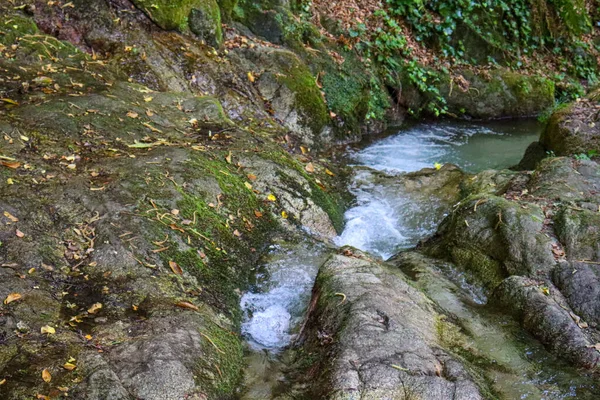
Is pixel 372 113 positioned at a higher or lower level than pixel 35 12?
lower

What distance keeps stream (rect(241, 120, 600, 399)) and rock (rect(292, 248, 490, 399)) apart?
0.35m

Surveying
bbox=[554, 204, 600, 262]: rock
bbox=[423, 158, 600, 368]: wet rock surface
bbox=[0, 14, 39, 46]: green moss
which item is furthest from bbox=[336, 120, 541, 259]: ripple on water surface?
bbox=[0, 14, 39, 46]: green moss

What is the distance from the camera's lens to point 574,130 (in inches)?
312

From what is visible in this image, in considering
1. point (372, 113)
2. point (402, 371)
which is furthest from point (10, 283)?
point (372, 113)

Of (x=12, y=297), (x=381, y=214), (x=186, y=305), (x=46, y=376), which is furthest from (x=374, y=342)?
(x=381, y=214)

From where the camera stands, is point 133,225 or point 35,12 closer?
point 133,225

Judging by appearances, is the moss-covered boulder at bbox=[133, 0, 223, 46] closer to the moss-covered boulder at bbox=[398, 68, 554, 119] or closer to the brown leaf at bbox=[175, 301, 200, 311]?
the moss-covered boulder at bbox=[398, 68, 554, 119]

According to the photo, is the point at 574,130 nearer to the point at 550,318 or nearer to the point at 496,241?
the point at 496,241

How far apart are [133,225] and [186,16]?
17.5ft

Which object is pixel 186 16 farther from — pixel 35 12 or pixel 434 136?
pixel 434 136

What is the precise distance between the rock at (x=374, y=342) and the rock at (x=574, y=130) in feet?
15.7

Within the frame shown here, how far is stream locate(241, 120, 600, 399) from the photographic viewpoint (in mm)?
3713

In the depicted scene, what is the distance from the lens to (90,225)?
4.32 meters

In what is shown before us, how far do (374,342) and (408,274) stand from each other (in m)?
1.84
